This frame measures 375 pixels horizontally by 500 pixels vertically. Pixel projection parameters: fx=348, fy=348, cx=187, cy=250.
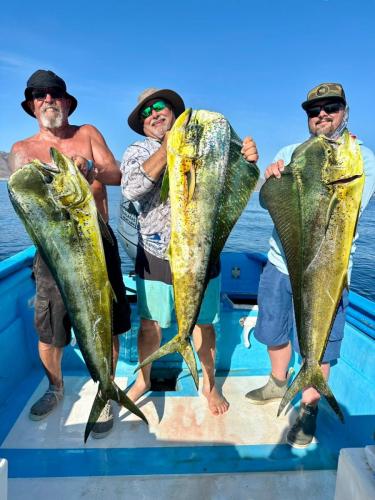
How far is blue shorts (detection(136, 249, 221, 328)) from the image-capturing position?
2760mm

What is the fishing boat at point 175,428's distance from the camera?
7.38 feet

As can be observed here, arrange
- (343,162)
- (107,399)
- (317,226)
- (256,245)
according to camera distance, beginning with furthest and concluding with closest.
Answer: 1. (256,245)
2. (107,399)
3. (317,226)
4. (343,162)

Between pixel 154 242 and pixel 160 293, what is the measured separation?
413 millimetres

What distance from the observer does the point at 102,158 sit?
9.71ft

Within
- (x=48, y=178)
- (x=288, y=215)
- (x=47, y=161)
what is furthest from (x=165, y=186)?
→ (x=47, y=161)

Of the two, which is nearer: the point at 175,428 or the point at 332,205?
the point at 332,205

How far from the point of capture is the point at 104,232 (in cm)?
216

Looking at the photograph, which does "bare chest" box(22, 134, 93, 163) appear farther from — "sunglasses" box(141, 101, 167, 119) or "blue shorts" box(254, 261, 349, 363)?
"blue shorts" box(254, 261, 349, 363)

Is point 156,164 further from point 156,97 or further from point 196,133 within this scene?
point 156,97

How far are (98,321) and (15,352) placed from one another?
171 cm

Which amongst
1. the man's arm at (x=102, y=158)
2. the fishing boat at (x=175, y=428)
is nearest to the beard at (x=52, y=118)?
the man's arm at (x=102, y=158)

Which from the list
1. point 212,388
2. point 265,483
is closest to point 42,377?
point 212,388

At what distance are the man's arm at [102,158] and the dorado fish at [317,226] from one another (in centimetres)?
124

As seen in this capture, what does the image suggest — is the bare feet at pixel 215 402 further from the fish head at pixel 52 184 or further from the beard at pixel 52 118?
the beard at pixel 52 118
